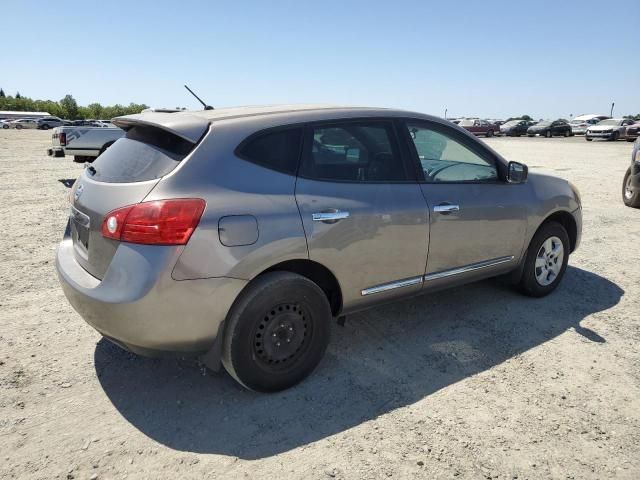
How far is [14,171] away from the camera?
1420 cm

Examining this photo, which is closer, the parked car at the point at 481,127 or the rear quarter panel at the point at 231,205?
the rear quarter panel at the point at 231,205

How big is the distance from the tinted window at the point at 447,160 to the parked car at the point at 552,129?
4289 cm

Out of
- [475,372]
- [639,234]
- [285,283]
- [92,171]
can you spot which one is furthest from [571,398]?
[639,234]

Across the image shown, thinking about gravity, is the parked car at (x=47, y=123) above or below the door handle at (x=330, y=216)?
above

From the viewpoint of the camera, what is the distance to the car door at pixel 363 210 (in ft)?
9.91

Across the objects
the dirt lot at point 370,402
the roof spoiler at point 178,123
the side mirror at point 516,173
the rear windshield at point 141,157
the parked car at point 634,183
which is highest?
the roof spoiler at point 178,123

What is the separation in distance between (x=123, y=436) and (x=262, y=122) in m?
1.98

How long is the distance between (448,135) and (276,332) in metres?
2.16

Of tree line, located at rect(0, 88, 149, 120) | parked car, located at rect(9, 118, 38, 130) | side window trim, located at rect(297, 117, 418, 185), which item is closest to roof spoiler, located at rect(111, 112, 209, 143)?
side window trim, located at rect(297, 117, 418, 185)

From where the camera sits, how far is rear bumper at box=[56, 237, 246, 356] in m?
2.52

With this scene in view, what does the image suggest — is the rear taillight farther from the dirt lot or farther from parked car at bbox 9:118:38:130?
parked car at bbox 9:118:38:130

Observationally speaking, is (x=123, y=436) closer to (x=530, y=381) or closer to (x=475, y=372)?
(x=475, y=372)

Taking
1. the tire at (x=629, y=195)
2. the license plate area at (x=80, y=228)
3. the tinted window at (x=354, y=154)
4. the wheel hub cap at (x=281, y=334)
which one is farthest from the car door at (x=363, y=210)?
the tire at (x=629, y=195)

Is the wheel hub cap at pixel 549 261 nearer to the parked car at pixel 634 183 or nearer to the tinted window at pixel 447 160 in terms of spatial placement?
the tinted window at pixel 447 160
